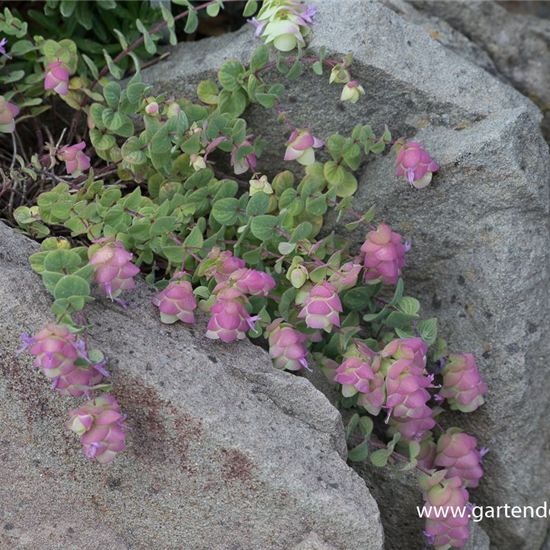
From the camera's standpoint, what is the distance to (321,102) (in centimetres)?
171

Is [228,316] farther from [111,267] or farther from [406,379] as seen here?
[406,379]

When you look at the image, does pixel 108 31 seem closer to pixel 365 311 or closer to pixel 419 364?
pixel 365 311

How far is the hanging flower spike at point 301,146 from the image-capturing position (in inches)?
61.6

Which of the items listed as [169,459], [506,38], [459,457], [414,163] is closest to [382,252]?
[414,163]

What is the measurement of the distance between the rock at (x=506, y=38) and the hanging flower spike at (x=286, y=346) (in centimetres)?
116

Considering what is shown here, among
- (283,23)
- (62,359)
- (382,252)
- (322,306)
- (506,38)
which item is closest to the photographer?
(62,359)

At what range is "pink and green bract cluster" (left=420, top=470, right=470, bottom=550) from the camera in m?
1.46

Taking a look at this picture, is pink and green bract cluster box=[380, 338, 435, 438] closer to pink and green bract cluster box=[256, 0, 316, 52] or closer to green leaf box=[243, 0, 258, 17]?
pink and green bract cluster box=[256, 0, 316, 52]

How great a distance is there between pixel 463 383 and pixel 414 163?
0.49 metres

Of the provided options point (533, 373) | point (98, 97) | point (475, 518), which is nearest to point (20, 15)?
point (98, 97)

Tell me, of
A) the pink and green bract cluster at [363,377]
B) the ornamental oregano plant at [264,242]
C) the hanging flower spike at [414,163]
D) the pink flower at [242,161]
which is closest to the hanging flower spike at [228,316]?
the ornamental oregano plant at [264,242]

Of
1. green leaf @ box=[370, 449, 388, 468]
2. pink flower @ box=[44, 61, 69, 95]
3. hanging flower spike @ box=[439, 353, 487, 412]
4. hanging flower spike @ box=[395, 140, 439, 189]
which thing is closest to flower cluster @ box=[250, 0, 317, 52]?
hanging flower spike @ box=[395, 140, 439, 189]

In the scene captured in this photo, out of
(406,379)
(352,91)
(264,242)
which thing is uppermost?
(352,91)

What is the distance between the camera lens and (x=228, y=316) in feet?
4.42
